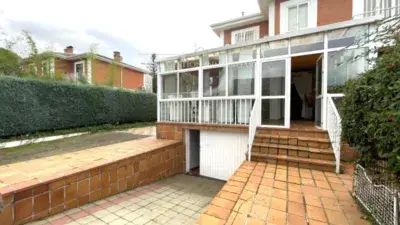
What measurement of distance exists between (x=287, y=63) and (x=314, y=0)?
4.85 metres

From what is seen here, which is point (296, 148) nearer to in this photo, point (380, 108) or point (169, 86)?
point (380, 108)

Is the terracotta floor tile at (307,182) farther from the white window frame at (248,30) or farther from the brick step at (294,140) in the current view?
the white window frame at (248,30)

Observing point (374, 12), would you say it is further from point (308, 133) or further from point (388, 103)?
point (388, 103)

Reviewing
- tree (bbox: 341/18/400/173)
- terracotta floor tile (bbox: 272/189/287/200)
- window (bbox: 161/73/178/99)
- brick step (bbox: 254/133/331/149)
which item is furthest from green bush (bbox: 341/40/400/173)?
window (bbox: 161/73/178/99)

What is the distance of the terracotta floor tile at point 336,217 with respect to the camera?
2121mm

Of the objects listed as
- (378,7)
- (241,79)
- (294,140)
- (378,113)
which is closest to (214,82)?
(241,79)

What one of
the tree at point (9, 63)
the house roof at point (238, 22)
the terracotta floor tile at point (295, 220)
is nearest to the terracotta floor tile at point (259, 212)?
the terracotta floor tile at point (295, 220)

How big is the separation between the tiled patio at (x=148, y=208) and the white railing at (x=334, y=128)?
2.76 m

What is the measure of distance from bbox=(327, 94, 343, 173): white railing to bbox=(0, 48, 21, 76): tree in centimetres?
1319

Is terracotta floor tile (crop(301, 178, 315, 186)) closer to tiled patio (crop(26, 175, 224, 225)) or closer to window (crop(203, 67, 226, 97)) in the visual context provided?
tiled patio (crop(26, 175, 224, 225))

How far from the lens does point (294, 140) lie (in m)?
4.53

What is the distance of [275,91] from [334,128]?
5.81 ft

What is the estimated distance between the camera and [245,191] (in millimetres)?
Answer: 2838

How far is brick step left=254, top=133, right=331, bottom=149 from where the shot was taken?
4.25 metres
